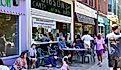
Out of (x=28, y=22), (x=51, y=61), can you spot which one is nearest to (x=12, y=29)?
(x=28, y=22)

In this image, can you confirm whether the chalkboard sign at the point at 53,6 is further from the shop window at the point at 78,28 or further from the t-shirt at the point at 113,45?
the t-shirt at the point at 113,45

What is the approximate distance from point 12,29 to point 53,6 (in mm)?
5927

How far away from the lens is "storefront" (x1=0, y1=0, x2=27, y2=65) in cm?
1435

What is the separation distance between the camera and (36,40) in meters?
17.9

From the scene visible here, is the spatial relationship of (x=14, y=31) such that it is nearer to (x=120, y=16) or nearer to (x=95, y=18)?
(x=95, y=18)

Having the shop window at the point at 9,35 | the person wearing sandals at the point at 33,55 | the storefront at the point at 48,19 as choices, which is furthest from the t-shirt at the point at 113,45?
the storefront at the point at 48,19

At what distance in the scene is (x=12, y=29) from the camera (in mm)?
15477

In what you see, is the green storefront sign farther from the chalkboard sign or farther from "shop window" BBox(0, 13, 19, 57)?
the chalkboard sign

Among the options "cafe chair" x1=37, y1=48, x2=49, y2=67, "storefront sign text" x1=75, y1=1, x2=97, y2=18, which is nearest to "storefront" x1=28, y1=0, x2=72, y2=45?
"cafe chair" x1=37, y1=48, x2=49, y2=67

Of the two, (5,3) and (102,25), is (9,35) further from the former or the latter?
(102,25)

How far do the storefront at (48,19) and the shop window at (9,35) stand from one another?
870mm

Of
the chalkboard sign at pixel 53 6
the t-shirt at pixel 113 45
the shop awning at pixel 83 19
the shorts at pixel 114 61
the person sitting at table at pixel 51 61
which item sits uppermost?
the chalkboard sign at pixel 53 6

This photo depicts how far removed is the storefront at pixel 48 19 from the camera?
1731 centimetres

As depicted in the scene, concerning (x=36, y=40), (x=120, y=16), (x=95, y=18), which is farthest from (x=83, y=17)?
(x=120, y=16)
